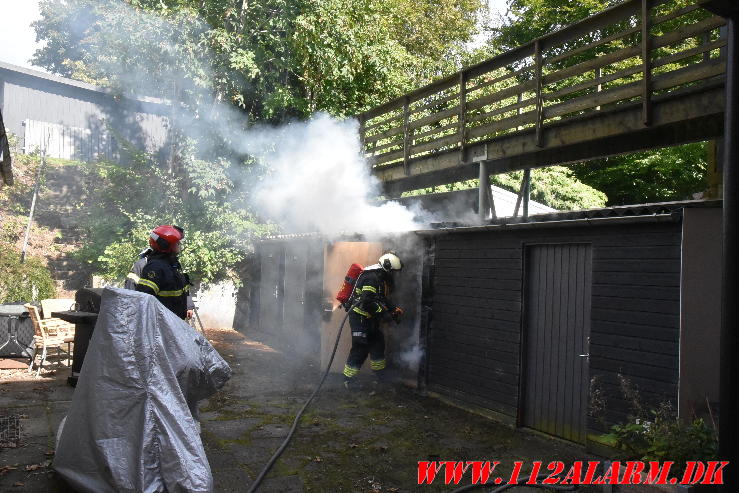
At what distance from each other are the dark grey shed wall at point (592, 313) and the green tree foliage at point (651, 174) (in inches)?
455

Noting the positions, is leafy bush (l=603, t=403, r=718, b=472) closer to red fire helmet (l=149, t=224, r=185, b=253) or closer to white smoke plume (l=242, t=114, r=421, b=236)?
red fire helmet (l=149, t=224, r=185, b=253)

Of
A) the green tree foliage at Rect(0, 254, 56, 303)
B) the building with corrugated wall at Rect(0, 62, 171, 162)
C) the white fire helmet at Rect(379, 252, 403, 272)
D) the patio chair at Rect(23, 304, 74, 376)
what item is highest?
the building with corrugated wall at Rect(0, 62, 171, 162)

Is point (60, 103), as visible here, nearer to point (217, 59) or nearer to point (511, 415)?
point (217, 59)

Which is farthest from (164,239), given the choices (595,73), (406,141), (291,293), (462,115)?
(291,293)

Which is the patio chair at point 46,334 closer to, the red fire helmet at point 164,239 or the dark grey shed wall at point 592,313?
the red fire helmet at point 164,239

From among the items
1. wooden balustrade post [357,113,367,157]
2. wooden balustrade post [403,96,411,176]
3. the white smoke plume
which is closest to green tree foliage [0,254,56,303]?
the white smoke plume

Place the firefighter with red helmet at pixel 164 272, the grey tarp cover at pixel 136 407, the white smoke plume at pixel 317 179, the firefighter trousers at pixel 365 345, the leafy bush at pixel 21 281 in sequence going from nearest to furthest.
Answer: the grey tarp cover at pixel 136 407 < the firefighter with red helmet at pixel 164 272 < the firefighter trousers at pixel 365 345 < the white smoke plume at pixel 317 179 < the leafy bush at pixel 21 281

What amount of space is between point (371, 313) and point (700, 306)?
4.58 m

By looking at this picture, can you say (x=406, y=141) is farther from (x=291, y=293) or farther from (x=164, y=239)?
(x=164, y=239)

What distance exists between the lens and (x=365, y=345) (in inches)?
348

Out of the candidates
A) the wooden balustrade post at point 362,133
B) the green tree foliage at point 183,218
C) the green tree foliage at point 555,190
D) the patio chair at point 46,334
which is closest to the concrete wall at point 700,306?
the patio chair at point 46,334

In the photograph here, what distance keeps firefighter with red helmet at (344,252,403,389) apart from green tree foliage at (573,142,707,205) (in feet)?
39.0

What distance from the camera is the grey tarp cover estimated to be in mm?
4012

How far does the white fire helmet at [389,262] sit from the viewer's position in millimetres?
8867
